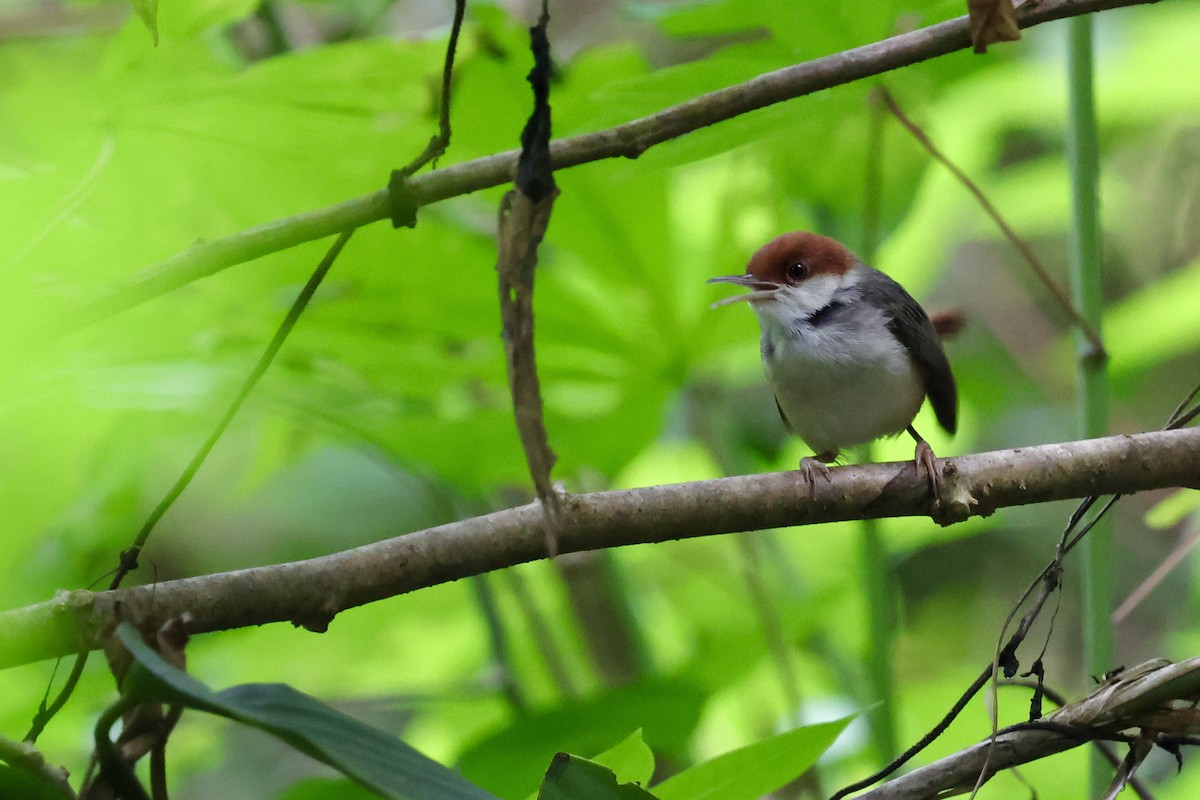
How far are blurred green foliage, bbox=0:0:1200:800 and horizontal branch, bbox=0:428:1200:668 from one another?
25 centimetres

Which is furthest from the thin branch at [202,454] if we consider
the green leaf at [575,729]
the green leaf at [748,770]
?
the green leaf at [575,729]

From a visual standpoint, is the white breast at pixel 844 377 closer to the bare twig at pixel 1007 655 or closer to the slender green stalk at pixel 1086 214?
the slender green stalk at pixel 1086 214

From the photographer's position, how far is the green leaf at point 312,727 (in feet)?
2.42

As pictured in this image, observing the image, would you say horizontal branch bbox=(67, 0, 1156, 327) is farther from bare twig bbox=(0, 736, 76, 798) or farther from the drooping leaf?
bare twig bbox=(0, 736, 76, 798)

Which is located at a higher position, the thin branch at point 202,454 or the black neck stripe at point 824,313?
the thin branch at point 202,454

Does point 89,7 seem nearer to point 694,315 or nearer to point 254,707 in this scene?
point 694,315

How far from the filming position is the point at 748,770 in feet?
3.64

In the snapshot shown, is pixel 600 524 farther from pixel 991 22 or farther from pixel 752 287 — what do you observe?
Answer: pixel 752 287

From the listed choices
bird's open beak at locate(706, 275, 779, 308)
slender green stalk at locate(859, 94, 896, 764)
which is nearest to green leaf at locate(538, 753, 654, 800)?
slender green stalk at locate(859, 94, 896, 764)

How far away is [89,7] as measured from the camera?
6.67 feet

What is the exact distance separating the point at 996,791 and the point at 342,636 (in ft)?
4.93

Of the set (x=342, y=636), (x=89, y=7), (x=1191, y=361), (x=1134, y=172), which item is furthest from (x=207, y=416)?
(x=1191, y=361)

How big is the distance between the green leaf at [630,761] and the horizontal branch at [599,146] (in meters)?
0.56

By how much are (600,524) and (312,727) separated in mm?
406
